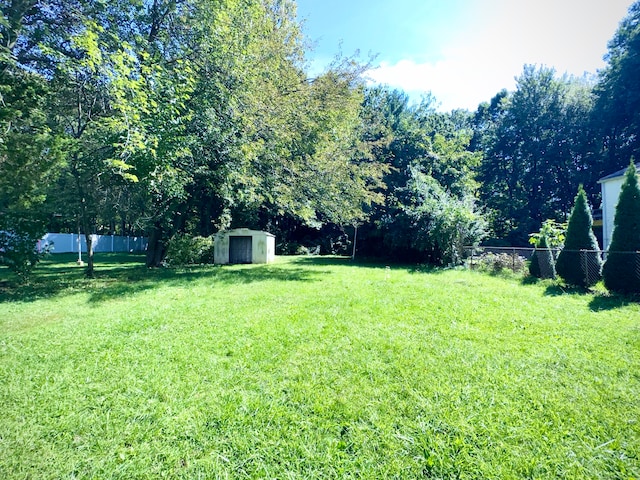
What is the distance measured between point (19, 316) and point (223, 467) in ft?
20.2

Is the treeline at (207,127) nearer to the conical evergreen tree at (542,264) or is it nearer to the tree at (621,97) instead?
the tree at (621,97)

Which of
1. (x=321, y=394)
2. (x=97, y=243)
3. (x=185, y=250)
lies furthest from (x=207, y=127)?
(x=97, y=243)

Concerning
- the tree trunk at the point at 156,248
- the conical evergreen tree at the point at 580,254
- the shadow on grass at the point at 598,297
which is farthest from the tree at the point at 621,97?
the tree trunk at the point at 156,248

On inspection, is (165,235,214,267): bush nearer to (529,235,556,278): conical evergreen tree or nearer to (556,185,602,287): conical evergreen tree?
(529,235,556,278): conical evergreen tree

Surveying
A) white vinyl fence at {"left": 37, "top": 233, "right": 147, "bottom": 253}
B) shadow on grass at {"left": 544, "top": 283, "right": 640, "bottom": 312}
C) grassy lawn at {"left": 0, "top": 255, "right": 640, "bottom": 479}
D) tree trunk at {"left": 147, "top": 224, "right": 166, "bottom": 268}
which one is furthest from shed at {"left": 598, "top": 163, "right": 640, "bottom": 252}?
white vinyl fence at {"left": 37, "top": 233, "right": 147, "bottom": 253}

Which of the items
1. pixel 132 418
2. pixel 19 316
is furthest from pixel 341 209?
pixel 132 418

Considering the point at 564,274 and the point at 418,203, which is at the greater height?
the point at 418,203

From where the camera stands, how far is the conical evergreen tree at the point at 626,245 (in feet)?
23.5

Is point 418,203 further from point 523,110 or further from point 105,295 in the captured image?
point 523,110

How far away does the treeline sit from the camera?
7.02 m

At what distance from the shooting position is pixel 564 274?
336 inches

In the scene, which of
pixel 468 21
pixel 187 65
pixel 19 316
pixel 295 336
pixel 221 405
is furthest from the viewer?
pixel 187 65

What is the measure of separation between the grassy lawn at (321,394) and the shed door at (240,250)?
10.5m

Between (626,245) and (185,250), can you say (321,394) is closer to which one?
(626,245)
